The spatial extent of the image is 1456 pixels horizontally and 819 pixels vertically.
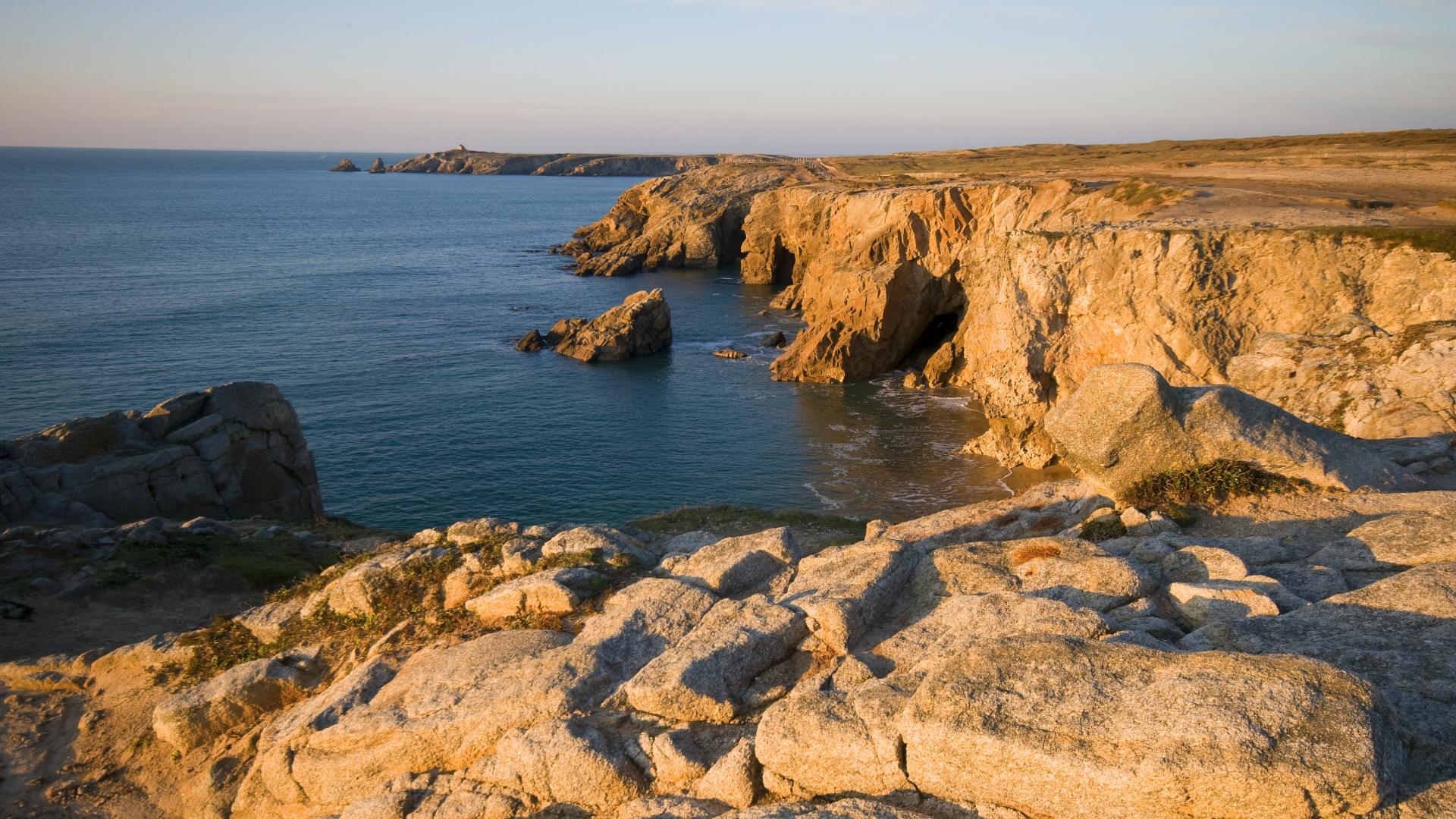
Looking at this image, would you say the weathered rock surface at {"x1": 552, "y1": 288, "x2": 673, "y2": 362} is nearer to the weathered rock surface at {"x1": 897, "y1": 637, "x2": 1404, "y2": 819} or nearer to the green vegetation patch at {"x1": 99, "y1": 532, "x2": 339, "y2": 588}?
the green vegetation patch at {"x1": 99, "y1": 532, "x2": 339, "y2": 588}

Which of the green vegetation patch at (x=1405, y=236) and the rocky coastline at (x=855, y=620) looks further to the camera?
the green vegetation patch at (x=1405, y=236)

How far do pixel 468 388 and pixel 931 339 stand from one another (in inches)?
1452

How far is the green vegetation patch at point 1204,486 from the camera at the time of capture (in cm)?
1881

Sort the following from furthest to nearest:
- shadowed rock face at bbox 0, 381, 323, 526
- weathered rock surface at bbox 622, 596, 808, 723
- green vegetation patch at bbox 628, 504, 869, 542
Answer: shadowed rock face at bbox 0, 381, 323, 526
green vegetation patch at bbox 628, 504, 869, 542
weathered rock surface at bbox 622, 596, 808, 723

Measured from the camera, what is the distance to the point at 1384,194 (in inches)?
1694

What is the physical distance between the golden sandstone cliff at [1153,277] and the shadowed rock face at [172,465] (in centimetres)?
3545

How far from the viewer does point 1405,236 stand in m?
33.0

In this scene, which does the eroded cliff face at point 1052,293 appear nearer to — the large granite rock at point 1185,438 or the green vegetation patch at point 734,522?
the large granite rock at point 1185,438

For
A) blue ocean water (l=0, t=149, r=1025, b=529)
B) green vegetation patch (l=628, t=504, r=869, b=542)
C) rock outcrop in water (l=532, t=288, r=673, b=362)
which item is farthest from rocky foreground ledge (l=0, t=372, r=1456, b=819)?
rock outcrop in water (l=532, t=288, r=673, b=362)

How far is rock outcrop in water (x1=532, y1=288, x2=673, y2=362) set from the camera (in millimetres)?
70188

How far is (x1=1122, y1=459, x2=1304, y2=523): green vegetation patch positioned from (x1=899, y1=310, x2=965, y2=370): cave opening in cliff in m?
46.9

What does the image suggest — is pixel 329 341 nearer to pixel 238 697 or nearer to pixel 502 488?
pixel 502 488

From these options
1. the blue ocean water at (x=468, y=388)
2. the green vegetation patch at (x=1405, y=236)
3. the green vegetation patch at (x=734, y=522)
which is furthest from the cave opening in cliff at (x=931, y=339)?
the green vegetation patch at (x=734, y=522)

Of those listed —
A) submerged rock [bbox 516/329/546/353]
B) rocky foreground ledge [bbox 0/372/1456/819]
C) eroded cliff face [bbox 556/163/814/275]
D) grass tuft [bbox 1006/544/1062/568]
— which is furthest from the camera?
eroded cliff face [bbox 556/163/814/275]
